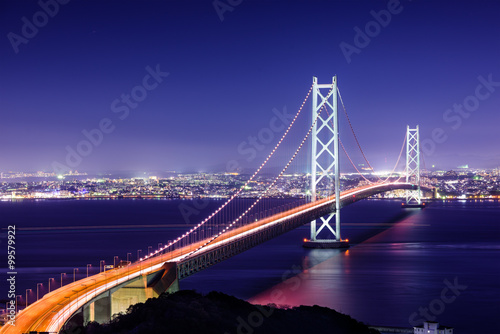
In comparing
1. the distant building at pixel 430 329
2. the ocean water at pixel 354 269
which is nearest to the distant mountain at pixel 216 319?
the distant building at pixel 430 329

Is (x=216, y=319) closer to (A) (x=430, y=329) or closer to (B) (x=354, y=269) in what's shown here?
(A) (x=430, y=329)

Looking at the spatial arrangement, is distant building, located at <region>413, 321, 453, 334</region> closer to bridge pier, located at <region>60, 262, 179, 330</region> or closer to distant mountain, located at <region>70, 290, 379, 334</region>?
distant mountain, located at <region>70, 290, 379, 334</region>

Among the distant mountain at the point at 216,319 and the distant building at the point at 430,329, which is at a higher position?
the distant mountain at the point at 216,319

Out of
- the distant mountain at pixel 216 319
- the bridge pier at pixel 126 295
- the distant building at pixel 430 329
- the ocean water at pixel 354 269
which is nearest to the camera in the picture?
the distant mountain at pixel 216 319

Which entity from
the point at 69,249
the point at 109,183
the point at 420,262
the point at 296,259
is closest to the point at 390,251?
the point at 420,262

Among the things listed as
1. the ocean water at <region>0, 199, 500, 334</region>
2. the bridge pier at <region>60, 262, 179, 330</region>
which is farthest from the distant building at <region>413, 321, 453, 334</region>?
the bridge pier at <region>60, 262, 179, 330</region>

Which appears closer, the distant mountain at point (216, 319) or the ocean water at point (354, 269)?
the distant mountain at point (216, 319)

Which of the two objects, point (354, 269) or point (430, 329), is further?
point (354, 269)

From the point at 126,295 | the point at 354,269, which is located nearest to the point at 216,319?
the point at 126,295

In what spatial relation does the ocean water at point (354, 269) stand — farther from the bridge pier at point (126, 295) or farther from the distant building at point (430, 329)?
the bridge pier at point (126, 295)
